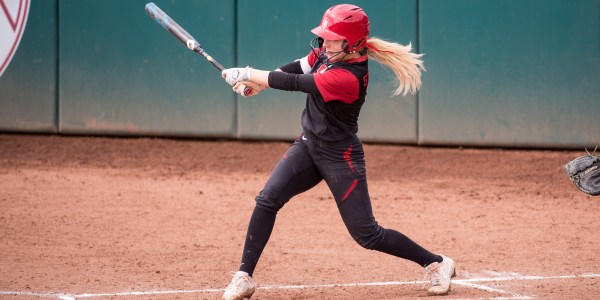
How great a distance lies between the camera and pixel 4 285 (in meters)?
5.84

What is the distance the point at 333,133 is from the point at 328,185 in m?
0.30

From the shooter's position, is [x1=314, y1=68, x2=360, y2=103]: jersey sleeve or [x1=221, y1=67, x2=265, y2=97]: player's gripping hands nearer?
[x1=314, y1=68, x2=360, y2=103]: jersey sleeve

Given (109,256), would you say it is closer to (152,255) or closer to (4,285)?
(152,255)

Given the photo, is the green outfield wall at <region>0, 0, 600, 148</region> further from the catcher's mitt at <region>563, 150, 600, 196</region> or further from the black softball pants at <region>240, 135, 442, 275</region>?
the black softball pants at <region>240, 135, 442, 275</region>

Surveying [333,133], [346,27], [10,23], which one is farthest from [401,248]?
[10,23]

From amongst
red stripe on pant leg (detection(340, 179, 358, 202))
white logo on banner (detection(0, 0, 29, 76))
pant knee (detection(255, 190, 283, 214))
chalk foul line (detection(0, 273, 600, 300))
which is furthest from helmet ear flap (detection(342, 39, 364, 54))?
white logo on banner (detection(0, 0, 29, 76))

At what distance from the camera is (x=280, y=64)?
449 inches

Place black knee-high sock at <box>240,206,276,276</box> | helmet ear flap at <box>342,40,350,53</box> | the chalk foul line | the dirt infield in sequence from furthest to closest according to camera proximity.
→ the dirt infield, the chalk foul line, black knee-high sock at <box>240,206,276,276</box>, helmet ear flap at <box>342,40,350,53</box>

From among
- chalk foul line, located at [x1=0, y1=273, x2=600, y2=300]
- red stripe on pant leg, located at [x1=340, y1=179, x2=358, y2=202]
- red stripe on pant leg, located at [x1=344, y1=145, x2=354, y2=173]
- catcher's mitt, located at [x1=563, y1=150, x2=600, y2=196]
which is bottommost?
chalk foul line, located at [x1=0, y1=273, x2=600, y2=300]

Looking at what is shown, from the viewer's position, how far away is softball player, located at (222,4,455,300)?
520cm

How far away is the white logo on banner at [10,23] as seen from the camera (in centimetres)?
933

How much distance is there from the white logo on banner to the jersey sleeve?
5071 mm

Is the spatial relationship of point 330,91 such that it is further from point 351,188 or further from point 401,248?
point 401,248

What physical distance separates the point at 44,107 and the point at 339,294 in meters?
6.92
